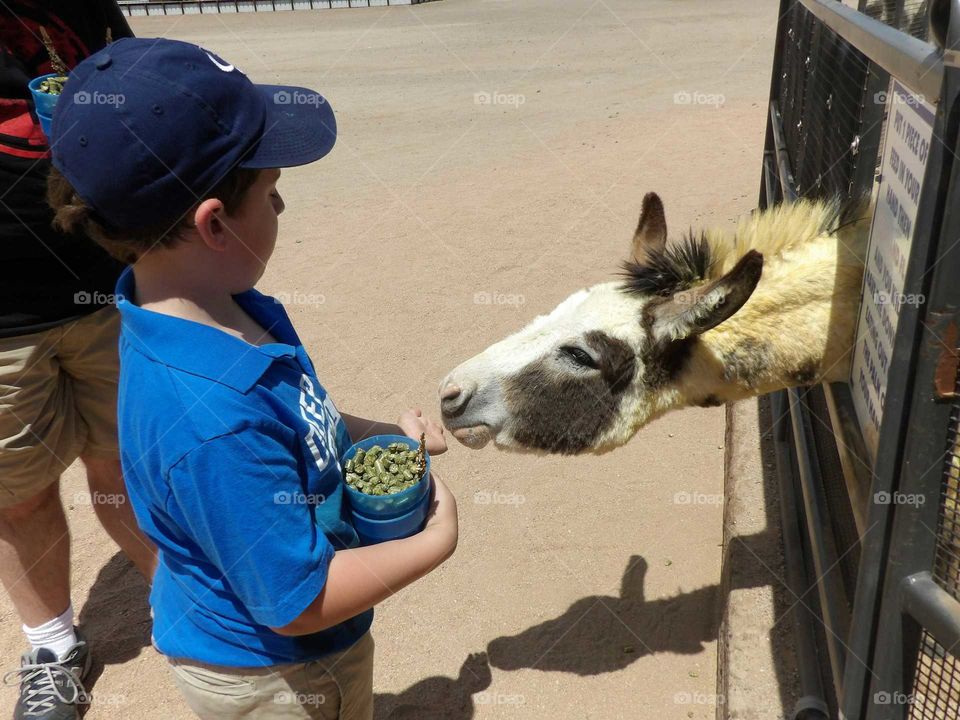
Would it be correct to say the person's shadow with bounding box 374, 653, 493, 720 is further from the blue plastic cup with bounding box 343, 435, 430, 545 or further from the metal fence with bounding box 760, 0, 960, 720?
the blue plastic cup with bounding box 343, 435, 430, 545

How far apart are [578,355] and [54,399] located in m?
1.92

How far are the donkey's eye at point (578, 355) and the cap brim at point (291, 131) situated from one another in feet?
3.79

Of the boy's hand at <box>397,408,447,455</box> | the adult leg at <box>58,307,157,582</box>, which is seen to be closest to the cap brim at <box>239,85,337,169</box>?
the boy's hand at <box>397,408,447,455</box>

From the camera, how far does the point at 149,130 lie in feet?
4.57

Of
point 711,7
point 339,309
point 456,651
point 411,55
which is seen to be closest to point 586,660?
point 456,651

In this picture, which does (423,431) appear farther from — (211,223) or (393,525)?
(211,223)

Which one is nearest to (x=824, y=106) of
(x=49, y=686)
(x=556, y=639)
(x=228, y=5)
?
(x=556, y=639)

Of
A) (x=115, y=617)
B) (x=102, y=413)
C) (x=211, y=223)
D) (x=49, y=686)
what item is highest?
(x=211, y=223)

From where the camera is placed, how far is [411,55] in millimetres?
17359

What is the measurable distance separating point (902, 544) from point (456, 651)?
2.29 meters

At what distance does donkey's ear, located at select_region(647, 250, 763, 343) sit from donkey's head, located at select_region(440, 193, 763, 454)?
10 mm

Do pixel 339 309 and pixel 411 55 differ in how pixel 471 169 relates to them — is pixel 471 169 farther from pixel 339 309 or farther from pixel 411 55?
pixel 411 55

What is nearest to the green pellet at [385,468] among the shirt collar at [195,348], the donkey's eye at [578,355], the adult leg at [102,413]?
the shirt collar at [195,348]

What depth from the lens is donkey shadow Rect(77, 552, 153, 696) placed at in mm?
3389
